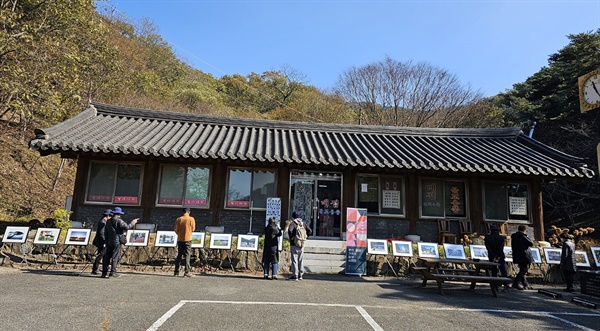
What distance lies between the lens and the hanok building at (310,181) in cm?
1167

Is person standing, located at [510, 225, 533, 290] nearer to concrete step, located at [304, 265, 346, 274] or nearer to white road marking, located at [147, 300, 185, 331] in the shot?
concrete step, located at [304, 265, 346, 274]

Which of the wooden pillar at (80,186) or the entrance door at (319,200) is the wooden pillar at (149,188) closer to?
the wooden pillar at (80,186)

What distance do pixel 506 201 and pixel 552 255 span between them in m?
3.01

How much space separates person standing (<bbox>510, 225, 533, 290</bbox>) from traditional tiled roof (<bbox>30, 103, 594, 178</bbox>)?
2999mm

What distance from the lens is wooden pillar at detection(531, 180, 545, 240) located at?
40.2 feet

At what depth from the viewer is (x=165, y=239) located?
9781 millimetres

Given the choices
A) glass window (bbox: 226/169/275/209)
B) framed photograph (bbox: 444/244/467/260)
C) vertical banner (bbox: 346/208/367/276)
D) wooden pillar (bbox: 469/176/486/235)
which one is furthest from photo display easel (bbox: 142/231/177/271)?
wooden pillar (bbox: 469/176/486/235)

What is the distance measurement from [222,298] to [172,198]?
6557 millimetres

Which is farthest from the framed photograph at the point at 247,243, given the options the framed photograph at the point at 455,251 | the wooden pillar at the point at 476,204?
the wooden pillar at the point at 476,204

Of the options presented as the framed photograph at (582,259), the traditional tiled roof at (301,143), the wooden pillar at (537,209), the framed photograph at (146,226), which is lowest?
the framed photograph at (582,259)

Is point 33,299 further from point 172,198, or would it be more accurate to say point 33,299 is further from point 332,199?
point 332,199

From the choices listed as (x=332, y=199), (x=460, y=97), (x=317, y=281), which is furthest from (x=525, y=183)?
(x=460, y=97)

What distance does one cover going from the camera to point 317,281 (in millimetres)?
8789

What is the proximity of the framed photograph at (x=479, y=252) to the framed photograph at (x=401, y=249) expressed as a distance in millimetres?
1788
